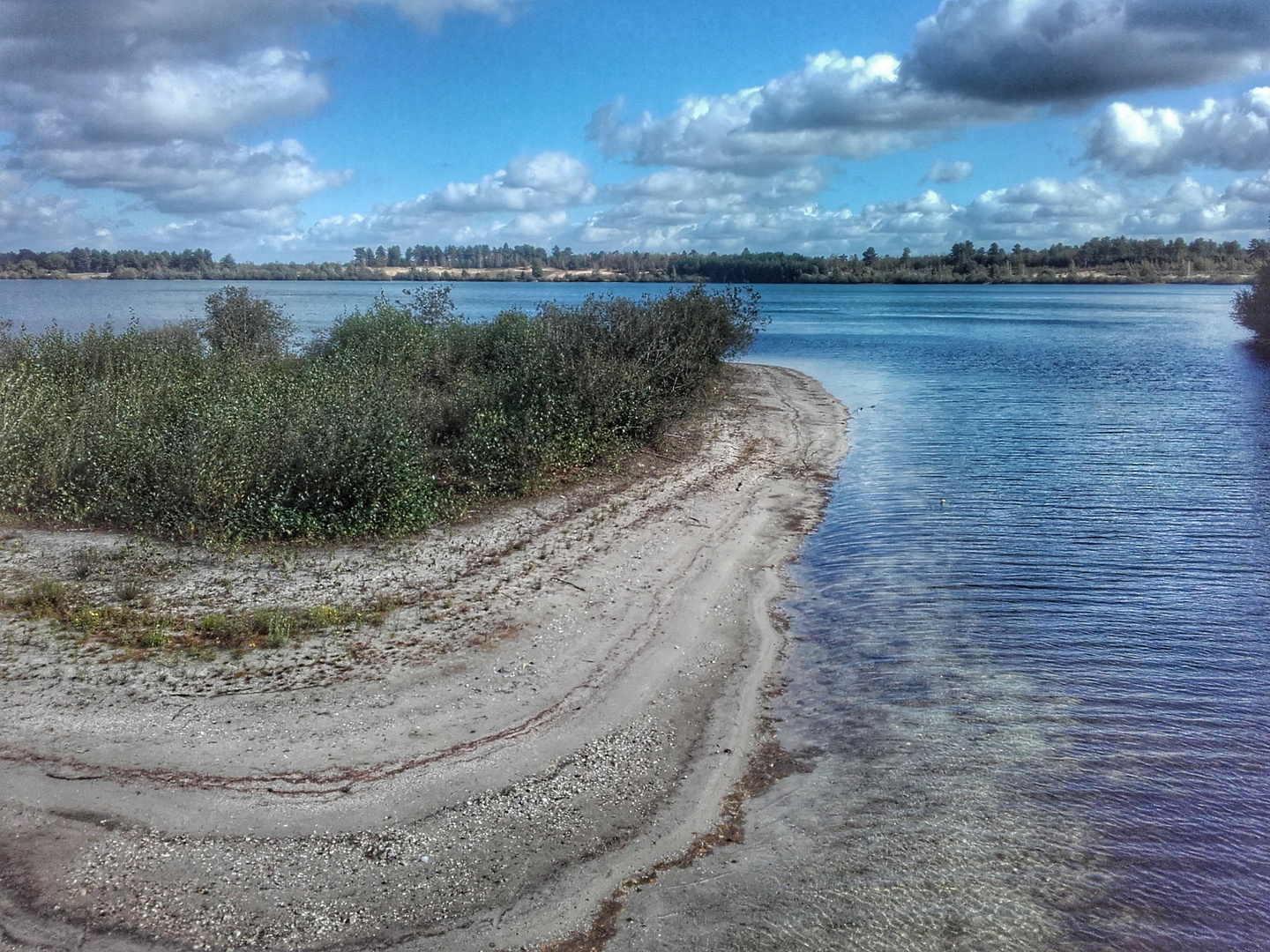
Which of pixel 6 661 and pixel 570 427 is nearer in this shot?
pixel 6 661

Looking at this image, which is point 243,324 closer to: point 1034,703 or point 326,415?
point 326,415

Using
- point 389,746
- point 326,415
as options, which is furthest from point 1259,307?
point 389,746

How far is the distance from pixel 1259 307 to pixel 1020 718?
160ft

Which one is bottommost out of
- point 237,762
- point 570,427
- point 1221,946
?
point 1221,946

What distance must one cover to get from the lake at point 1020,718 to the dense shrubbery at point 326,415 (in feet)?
16.8

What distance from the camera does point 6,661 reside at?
8180mm

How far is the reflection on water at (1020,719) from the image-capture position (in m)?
5.50

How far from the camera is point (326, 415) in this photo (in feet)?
42.2

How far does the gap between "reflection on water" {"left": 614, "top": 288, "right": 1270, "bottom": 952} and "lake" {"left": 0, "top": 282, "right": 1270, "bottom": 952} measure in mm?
25

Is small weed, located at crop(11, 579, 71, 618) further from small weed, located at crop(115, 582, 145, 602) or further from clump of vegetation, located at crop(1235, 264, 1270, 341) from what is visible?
clump of vegetation, located at crop(1235, 264, 1270, 341)

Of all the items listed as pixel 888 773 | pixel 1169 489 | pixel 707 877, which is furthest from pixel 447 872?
pixel 1169 489

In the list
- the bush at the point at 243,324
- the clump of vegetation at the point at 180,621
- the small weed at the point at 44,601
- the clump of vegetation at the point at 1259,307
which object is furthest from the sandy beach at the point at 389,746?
the clump of vegetation at the point at 1259,307

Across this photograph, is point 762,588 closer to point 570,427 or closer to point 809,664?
point 809,664

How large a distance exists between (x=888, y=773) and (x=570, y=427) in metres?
10.2
